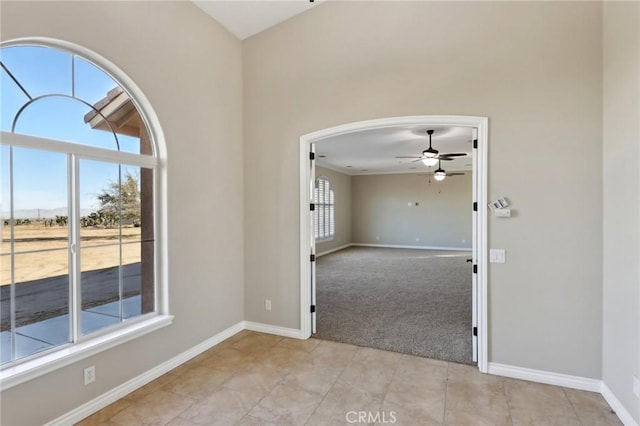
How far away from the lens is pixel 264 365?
3090 mm

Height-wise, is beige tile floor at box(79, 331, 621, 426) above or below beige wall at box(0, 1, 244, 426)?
below

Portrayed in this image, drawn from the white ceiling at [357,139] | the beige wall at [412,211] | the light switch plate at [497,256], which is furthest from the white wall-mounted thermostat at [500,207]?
the beige wall at [412,211]

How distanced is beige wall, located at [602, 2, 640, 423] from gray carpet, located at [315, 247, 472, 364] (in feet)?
3.87

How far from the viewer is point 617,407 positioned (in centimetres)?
233

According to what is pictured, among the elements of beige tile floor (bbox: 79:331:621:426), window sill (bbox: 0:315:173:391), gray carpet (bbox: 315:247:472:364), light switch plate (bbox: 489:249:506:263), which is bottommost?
beige tile floor (bbox: 79:331:621:426)

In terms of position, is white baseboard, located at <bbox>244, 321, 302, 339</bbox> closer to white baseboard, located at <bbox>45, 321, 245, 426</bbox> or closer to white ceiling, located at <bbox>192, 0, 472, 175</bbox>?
white baseboard, located at <bbox>45, 321, 245, 426</bbox>

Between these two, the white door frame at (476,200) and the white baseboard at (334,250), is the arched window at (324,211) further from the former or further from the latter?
the white door frame at (476,200)

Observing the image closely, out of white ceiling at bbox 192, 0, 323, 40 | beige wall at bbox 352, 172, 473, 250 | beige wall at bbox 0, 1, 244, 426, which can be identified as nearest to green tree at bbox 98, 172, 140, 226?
beige wall at bbox 0, 1, 244, 426

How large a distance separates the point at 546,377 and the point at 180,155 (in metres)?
3.91

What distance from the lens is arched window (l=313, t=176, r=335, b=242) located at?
32.5ft

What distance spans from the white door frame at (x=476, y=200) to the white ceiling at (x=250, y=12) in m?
1.41

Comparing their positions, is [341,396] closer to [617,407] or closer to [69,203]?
[617,407]

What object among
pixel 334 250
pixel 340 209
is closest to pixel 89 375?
pixel 334 250

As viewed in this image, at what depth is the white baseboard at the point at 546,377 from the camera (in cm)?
264
